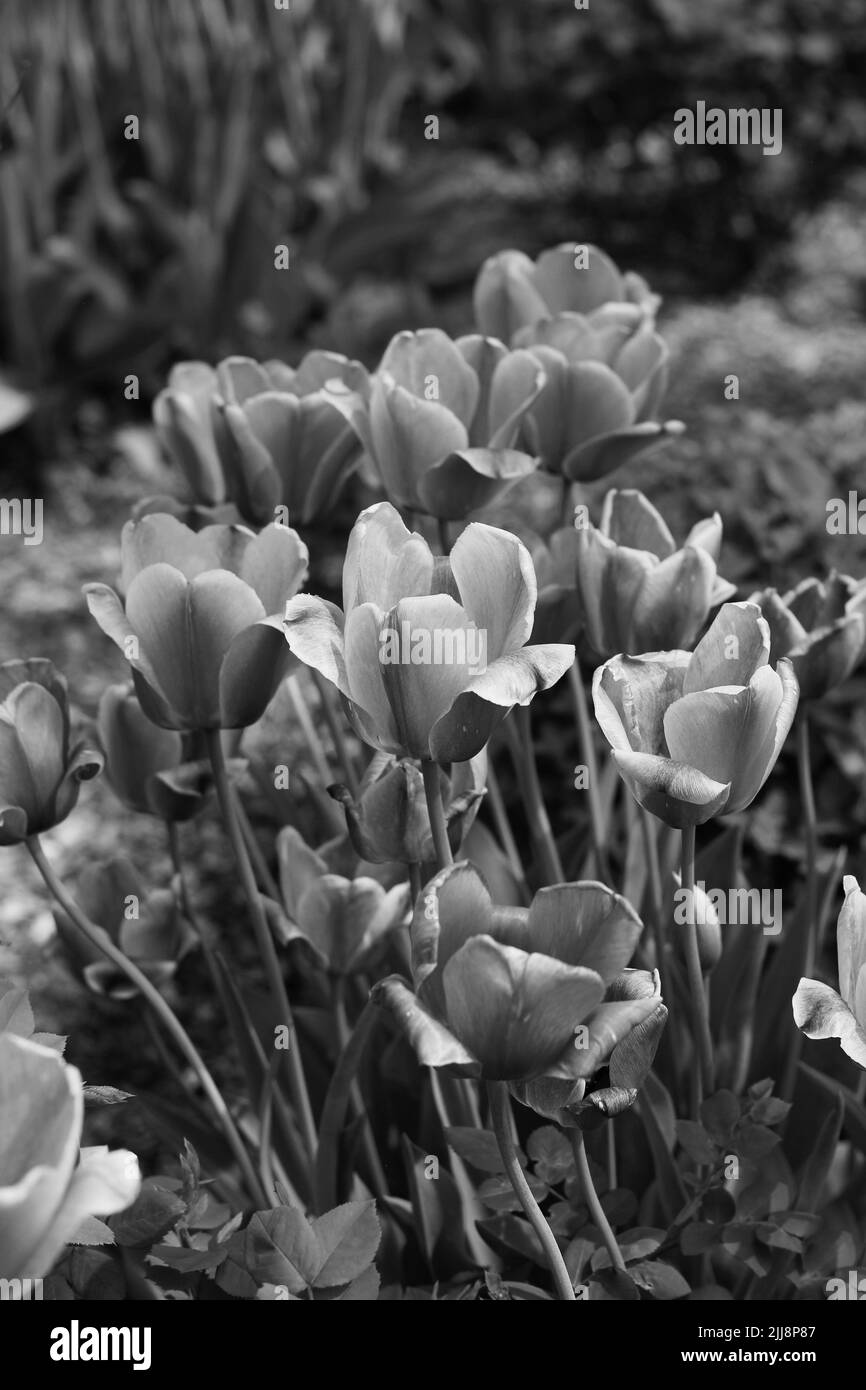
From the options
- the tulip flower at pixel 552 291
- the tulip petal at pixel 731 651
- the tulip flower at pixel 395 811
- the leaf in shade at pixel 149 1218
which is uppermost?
the tulip flower at pixel 552 291

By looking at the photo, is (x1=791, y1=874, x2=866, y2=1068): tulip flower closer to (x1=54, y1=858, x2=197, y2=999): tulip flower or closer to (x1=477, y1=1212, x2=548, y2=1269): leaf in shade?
(x1=477, y1=1212, x2=548, y2=1269): leaf in shade

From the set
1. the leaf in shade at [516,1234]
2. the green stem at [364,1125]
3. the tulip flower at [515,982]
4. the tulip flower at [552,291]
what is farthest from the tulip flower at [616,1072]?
the tulip flower at [552,291]

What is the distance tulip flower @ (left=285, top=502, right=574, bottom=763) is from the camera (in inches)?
32.6

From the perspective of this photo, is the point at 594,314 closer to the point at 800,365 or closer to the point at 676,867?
the point at 676,867

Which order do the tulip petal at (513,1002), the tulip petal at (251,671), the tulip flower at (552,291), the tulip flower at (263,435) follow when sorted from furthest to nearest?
the tulip flower at (552,291) → the tulip flower at (263,435) → the tulip petal at (251,671) → the tulip petal at (513,1002)

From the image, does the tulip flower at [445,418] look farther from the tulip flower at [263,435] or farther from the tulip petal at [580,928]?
the tulip petal at [580,928]

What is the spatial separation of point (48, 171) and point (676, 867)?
268 centimetres

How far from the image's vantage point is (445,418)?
1.08 meters

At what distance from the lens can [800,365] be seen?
11.4ft

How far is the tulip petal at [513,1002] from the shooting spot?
75 centimetres

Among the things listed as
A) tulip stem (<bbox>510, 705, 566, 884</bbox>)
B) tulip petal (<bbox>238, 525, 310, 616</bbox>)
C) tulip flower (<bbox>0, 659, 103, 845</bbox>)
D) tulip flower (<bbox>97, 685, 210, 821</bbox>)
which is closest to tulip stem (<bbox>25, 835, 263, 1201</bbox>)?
tulip flower (<bbox>0, 659, 103, 845</bbox>)

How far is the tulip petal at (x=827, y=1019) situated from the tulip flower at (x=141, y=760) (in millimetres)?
545

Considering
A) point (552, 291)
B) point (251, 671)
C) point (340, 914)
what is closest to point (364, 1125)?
point (340, 914)
